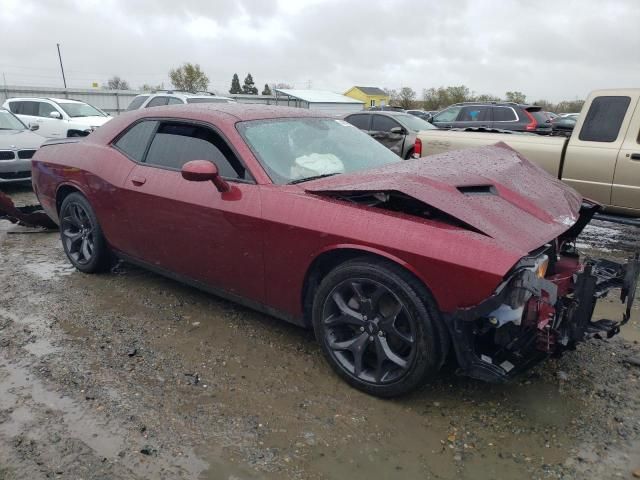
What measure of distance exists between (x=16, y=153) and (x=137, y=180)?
5.80 metres

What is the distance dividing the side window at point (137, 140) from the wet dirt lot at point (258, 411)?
1.33 metres

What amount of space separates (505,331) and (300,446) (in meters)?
1.16

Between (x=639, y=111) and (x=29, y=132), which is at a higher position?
(x=639, y=111)

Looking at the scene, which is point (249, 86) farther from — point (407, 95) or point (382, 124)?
point (382, 124)

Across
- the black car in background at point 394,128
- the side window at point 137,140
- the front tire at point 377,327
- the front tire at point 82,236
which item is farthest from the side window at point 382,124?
the front tire at point 377,327

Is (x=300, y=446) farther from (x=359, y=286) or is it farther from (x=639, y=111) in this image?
(x=639, y=111)

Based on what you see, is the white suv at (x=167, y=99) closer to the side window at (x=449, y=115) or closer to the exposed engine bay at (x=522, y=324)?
the side window at (x=449, y=115)

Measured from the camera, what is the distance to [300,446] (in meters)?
2.45

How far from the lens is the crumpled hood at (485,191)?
260 cm

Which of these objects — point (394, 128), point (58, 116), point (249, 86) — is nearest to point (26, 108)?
point (58, 116)

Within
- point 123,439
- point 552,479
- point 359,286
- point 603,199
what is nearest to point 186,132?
point 359,286

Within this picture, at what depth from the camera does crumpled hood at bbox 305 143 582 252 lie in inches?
102

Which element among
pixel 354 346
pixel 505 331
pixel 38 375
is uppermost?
pixel 505 331

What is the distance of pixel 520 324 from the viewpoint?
242 centimetres
